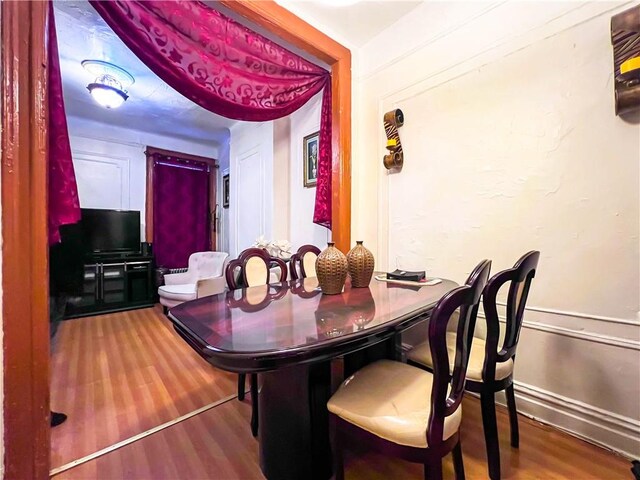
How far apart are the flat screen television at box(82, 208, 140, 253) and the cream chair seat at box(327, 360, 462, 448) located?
4507 mm

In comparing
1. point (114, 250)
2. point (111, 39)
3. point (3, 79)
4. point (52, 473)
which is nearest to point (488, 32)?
point (3, 79)

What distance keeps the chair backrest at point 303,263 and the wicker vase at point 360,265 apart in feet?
1.87

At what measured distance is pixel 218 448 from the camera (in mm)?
1462

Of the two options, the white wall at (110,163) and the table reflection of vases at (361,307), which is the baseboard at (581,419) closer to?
the table reflection of vases at (361,307)

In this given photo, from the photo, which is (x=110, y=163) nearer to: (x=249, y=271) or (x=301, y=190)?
(x=301, y=190)

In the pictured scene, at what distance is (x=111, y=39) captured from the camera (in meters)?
2.50

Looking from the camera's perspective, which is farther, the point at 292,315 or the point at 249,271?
the point at 249,271

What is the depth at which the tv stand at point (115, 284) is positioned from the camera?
3.88 m

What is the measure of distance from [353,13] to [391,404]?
8.88ft

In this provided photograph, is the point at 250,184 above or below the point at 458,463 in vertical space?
above

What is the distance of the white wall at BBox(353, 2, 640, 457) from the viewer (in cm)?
140

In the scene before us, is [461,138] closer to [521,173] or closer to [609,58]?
[521,173]

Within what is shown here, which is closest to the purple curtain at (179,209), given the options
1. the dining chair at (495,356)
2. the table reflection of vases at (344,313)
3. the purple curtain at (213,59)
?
the purple curtain at (213,59)

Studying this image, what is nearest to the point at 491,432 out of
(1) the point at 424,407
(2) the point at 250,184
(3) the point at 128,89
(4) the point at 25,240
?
(1) the point at 424,407
